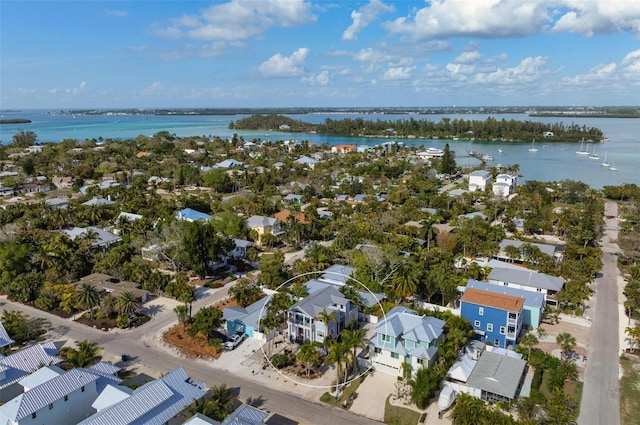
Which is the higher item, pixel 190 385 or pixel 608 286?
pixel 190 385

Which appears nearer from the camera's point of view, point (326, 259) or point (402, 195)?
point (326, 259)

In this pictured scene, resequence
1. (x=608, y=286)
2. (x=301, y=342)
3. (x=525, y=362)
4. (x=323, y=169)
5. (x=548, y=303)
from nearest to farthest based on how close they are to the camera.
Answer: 1. (x=525, y=362)
2. (x=301, y=342)
3. (x=548, y=303)
4. (x=608, y=286)
5. (x=323, y=169)

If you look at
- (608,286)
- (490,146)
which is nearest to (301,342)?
(608,286)

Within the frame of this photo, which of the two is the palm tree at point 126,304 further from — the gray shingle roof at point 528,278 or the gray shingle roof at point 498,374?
the gray shingle roof at point 528,278

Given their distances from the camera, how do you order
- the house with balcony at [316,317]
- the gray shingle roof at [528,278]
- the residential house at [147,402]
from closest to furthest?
the residential house at [147,402] → the house with balcony at [316,317] → the gray shingle roof at [528,278]

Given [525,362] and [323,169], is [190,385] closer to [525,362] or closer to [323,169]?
[525,362]

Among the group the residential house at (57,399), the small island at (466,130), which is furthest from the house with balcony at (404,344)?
the small island at (466,130)

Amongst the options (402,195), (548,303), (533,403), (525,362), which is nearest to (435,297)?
(548,303)

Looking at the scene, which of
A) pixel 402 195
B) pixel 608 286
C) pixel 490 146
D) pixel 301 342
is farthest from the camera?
pixel 490 146
